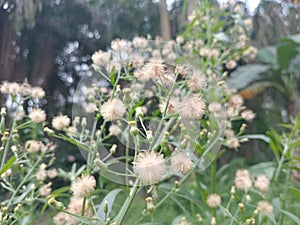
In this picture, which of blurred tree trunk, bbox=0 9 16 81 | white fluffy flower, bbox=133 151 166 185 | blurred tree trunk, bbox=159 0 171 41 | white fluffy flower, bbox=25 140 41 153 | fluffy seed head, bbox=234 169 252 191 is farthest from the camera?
blurred tree trunk, bbox=159 0 171 41

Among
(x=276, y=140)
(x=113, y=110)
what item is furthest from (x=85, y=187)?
(x=276, y=140)

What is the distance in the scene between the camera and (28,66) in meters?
2.22

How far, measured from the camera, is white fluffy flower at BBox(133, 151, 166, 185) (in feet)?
1.32

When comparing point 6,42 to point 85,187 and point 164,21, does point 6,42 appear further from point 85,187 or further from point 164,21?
point 85,187

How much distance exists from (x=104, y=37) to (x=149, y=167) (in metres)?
2.08

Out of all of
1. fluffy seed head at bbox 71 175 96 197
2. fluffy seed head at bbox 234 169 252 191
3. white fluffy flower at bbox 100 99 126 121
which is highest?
white fluffy flower at bbox 100 99 126 121

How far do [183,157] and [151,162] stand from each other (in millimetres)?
68

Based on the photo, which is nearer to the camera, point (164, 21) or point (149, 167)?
point (149, 167)

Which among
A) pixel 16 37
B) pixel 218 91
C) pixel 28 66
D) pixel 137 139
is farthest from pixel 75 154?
pixel 137 139

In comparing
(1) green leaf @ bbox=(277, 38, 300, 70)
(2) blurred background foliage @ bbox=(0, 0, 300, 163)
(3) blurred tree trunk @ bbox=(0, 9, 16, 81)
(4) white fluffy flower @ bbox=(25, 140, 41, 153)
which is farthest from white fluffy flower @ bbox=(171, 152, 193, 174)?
(1) green leaf @ bbox=(277, 38, 300, 70)

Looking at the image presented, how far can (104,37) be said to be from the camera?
2.40 metres

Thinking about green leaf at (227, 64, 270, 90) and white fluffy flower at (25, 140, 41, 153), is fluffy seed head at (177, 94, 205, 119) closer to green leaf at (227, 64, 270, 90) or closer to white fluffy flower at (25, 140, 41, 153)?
white fluffy flower at (25, 140, 41, 153)

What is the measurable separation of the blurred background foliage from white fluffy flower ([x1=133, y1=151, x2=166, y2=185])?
Answer: 4.84 feet

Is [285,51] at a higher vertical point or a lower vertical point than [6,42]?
lower
